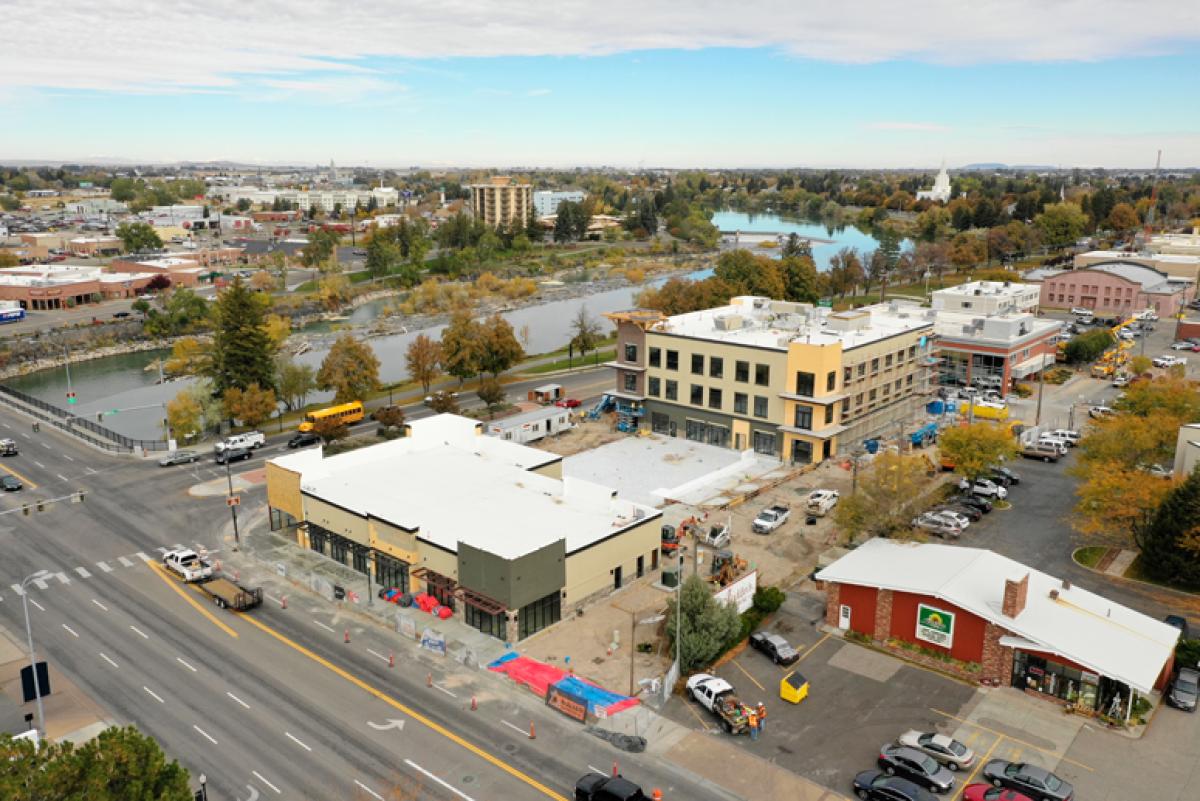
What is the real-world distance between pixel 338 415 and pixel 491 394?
10.0 meters

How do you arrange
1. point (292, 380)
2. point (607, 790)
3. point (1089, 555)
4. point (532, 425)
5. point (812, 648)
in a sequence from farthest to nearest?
1. point (292, 380)
2. point (532, 425)
3. point (1089, 555)
4. point (812, 648)
5. point (607, 790)

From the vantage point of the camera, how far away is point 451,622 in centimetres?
3172

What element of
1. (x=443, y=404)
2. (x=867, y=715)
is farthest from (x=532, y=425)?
(x=867, y=715)

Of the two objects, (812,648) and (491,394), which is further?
(491,394)

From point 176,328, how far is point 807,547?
83.9 m

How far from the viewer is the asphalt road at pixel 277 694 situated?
2294 centimetres

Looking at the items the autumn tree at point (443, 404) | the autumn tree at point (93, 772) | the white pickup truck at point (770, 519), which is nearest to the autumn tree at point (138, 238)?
the autumn tree at point (443, 404)

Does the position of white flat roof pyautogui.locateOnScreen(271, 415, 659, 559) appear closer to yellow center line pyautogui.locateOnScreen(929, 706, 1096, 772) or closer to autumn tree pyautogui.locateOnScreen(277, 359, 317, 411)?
yellow center line pyautogui.locateOnScreen(929, 706, 1096, 772)

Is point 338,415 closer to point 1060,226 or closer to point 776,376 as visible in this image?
point 776,376

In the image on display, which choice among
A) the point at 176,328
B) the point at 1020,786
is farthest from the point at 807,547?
the point at 176,328

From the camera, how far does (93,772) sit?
639 inches

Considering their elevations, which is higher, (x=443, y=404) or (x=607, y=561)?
(x=443, y=404)

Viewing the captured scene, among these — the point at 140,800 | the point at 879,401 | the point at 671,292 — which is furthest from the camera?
the point at 671,292

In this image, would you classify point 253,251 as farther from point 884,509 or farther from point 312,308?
point 884,509
